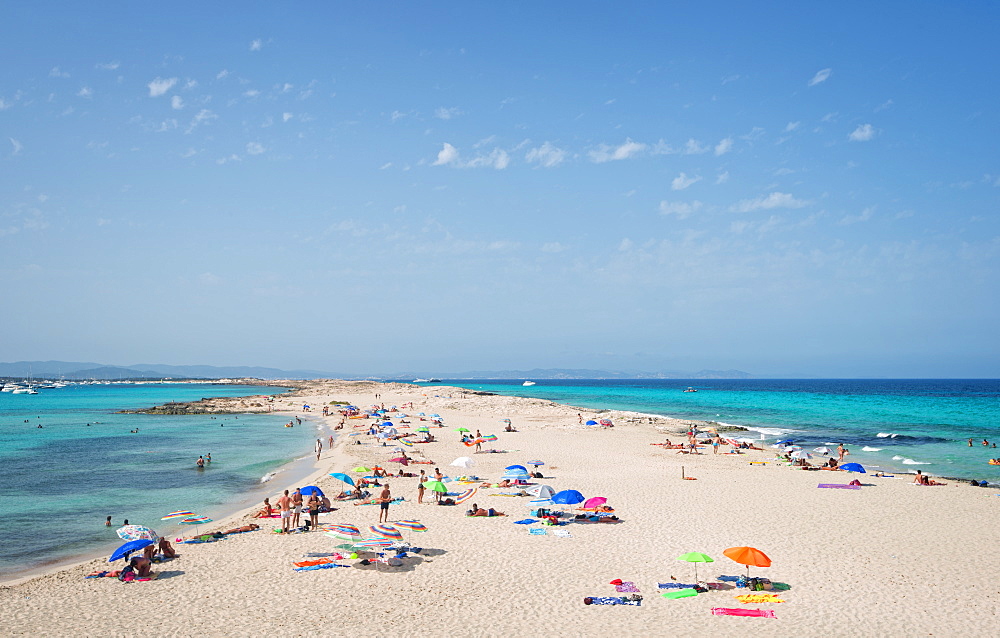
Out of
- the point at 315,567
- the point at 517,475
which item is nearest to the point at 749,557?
the point at 315,567

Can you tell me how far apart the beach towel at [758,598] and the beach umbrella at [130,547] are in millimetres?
13668

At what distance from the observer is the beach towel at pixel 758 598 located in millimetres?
12094

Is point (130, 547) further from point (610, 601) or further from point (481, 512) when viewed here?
point (610, 601)

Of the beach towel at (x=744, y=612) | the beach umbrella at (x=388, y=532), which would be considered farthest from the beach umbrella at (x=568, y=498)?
the beach towel at (x=744, y=612)

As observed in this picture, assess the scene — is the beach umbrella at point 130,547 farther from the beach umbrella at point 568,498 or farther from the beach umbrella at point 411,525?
the beach umbrella at point 568,498

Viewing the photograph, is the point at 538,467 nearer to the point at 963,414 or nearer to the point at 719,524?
the point at 719,524

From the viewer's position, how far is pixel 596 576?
1369cm

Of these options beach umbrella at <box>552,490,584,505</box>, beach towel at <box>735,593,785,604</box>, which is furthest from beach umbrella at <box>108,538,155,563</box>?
beach towel at <box>735,593,785,604</box>

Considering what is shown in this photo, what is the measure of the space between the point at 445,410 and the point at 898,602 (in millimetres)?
54905

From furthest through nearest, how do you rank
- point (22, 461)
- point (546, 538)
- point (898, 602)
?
point (22, 461)
point (546, 538)
point (898, 602)

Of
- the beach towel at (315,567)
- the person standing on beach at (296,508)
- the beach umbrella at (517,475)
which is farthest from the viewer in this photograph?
the beach umbrella at (517,475)

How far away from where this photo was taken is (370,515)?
19422 mm

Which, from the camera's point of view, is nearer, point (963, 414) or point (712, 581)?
point (712, 581)

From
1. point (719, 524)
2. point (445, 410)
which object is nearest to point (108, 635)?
point (719, 524)
